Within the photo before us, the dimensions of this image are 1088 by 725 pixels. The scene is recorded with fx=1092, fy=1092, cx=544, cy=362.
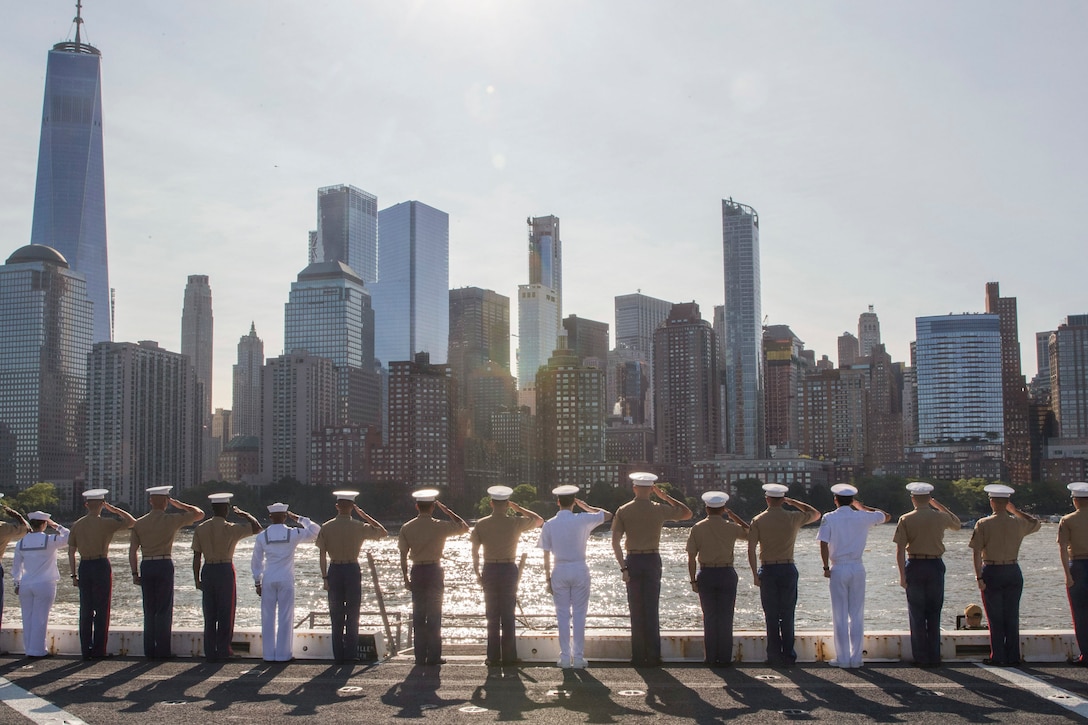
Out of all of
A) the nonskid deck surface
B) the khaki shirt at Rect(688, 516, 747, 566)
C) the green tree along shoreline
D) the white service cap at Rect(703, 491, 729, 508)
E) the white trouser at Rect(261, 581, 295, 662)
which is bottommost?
the green tree along shoreline

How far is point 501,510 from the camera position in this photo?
12.9 metres

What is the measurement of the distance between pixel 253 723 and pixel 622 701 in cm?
343

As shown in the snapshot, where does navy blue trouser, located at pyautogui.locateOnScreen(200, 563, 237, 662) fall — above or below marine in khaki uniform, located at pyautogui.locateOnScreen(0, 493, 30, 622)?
below

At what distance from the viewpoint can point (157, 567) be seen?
527 inches

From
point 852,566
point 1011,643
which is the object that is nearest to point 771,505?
point 852,566

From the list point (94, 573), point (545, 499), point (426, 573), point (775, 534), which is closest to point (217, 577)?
point (94, 573)

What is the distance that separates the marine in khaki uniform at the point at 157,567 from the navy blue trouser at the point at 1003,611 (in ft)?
30.4

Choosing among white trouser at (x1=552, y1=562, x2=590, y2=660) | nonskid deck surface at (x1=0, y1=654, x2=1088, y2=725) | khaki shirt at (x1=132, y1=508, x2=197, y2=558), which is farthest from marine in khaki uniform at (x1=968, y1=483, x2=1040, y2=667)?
khaki shirt at (x1=132, y1=508, x2=197, y2=558)

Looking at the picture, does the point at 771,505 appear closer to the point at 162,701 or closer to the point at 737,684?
the point at 737,684

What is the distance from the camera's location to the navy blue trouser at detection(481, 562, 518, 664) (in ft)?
41.5

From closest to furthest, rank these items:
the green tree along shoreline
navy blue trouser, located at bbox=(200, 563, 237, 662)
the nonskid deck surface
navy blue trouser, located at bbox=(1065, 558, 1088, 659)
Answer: the nonskid deck surface, navy blue trouser, located at bbox=(1065, 558, 1088, 659), navy blue trouser, located at bbox=(200, 563, 237, 662), the green tree along shoreline

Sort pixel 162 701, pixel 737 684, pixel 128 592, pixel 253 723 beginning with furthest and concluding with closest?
pixel 128 592 → pixel 737 684 → pixel 162 701 → pixel 253 723

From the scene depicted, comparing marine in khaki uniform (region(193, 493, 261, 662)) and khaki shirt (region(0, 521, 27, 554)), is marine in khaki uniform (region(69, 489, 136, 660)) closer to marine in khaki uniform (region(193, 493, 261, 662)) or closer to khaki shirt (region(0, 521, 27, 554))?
khaki shirt (region(0, 521, 27, 554))

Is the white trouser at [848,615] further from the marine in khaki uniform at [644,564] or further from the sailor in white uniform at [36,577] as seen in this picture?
the sailor in white uniform at [36,577]
